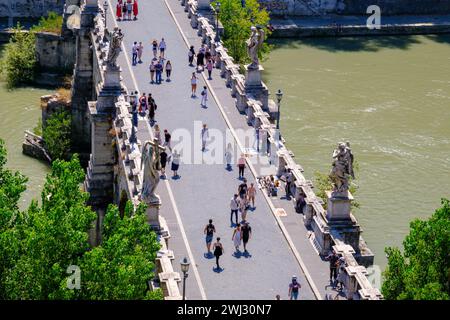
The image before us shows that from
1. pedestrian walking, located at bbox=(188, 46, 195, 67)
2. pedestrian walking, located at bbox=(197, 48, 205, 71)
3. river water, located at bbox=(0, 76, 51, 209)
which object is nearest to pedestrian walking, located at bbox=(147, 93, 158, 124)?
pedestrian walking, located at bbox=(197, 48, 205, 71)

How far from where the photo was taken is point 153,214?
182 feet

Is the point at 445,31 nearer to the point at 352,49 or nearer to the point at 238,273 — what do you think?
the point at 352,49

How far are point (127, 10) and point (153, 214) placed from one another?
30724mm

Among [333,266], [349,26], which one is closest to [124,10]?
[349,26]

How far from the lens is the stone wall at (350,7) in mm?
114188

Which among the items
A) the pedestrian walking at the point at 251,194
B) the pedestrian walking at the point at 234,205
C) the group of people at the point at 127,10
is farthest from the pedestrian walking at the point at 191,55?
the pedestrian walking at the point at 234,205

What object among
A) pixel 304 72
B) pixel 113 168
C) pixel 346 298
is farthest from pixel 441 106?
pixel 346 298

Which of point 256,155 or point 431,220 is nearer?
point 431,220

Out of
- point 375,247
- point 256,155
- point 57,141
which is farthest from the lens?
point 57,141

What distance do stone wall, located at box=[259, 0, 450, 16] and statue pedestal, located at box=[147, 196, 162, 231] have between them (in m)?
59.0

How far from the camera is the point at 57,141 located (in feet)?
271

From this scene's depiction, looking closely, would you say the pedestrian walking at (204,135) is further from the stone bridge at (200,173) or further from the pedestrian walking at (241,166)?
the pedestrian walking at (241,166)

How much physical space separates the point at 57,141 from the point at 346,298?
113ft

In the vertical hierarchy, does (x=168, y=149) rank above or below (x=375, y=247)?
above
